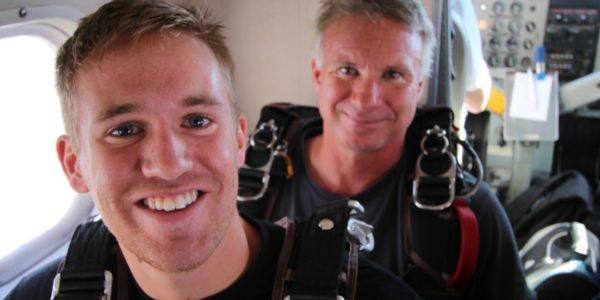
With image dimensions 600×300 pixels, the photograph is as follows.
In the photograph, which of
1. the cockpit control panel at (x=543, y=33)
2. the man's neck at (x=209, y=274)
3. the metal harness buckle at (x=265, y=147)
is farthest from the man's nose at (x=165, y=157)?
the cockpit control panel at (x=543, y=33)

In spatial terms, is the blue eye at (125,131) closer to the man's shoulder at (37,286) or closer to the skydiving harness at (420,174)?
the man's shoulder at (37,286)

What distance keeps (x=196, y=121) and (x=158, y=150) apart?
108mm

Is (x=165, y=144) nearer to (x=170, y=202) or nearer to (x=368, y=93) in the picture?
(x=170, y=202)

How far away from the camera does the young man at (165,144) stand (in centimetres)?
110

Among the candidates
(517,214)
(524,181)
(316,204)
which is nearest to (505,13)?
(524,181)

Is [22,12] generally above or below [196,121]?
above

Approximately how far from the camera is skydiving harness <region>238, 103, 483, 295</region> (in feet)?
5.23

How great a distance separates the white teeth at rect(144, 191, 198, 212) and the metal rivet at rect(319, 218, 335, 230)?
28 centimetres

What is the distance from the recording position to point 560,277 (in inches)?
106

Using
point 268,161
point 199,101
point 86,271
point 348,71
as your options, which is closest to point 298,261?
point 199,101

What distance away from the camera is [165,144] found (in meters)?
1.08

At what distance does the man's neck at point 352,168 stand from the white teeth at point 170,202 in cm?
81

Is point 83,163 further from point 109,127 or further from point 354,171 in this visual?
point 354,171

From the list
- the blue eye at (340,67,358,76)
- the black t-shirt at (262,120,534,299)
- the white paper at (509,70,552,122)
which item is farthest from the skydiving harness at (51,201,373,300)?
the white paper at (509,70,552,122)
